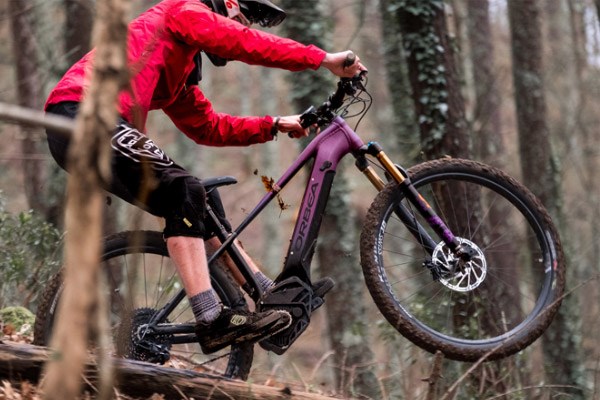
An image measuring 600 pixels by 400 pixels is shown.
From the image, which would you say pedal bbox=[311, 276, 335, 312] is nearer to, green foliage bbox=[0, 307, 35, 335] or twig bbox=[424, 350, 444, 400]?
twig bbox=[424, 350, 444, 400]

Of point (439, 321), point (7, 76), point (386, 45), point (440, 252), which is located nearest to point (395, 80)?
point (386, 45)

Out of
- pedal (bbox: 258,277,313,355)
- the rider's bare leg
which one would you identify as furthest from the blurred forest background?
pedal (bbox: 258,277,313,355)

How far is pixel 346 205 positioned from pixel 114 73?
6365 mm

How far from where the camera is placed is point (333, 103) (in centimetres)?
439

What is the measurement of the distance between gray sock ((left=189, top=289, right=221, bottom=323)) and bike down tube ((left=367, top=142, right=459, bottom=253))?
111 centimetres

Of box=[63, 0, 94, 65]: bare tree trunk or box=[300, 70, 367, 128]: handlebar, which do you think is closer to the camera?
box=[300, 70, 367, 128]: handlebar

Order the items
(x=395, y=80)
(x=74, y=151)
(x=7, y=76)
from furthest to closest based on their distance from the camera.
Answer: (x=7, y=76), (x=395, y=80), (x=74, y=151)

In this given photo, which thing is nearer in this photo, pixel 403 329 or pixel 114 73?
pixel 114 73

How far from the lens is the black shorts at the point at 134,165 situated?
12.7ft

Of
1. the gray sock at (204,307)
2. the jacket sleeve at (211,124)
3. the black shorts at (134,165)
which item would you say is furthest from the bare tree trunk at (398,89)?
the black shorts at (134,165)

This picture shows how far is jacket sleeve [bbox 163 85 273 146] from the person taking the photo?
474cm

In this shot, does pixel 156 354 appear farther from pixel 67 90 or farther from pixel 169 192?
pixel 67 90

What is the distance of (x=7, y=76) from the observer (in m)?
22.5

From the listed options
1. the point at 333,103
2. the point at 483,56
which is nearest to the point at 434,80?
the point at 333,103
